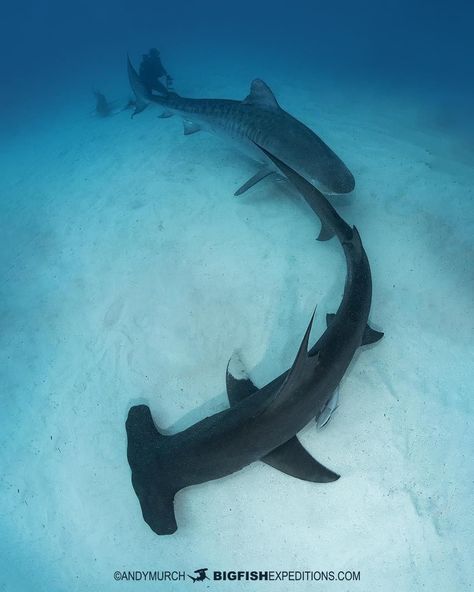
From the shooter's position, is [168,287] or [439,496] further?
[168,287]

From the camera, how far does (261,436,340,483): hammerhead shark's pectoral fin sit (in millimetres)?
3068

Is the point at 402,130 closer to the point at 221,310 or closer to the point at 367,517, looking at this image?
the point at 221,310

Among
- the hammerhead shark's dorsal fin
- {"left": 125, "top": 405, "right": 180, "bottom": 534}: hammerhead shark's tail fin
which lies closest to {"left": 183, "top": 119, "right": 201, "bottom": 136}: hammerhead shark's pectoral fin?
the hammerhead shark's dorsal fin

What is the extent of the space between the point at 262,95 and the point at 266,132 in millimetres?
866

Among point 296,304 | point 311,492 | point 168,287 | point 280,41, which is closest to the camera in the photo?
point 311,492

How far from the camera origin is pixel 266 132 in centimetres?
555

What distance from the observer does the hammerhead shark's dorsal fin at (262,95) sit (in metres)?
5.95

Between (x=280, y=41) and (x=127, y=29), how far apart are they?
16991 millimetres

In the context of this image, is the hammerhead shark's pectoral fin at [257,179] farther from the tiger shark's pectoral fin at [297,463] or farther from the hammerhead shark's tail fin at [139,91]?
the hammerhead shark's tail fin at [139,91]

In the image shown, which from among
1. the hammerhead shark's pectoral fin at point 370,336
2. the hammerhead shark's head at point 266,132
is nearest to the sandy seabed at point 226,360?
the hammerhead shark's pectoral fin at point 370,336

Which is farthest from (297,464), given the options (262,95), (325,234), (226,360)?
(262,95)

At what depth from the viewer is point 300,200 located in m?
5.57

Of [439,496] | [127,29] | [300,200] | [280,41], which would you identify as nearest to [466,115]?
[300,200]

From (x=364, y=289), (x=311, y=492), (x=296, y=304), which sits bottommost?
(x=311, y=492)
